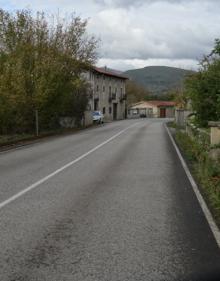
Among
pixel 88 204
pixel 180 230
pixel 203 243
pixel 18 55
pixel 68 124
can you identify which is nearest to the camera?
pixel 203 243

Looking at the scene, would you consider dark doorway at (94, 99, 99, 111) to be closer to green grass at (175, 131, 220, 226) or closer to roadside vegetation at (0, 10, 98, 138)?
roadside vegetation at (0, 10, 98, 138)

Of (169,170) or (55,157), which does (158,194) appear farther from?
(55,157)

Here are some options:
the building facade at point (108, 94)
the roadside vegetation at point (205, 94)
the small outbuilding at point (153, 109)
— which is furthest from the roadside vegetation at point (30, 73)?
the small outbuilding at point (153, 109)

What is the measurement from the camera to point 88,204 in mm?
10164

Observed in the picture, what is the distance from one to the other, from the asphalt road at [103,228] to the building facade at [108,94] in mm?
66533

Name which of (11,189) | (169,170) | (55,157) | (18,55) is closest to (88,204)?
(11,189)

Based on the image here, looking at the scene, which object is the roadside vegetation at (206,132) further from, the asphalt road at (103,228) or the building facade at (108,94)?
the building facade at (108,94)

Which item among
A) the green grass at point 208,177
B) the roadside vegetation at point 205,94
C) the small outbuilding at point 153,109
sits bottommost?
the small outbuilding at point 153,109

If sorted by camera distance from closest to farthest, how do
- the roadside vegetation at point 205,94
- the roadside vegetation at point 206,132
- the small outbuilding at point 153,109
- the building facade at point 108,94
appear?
the roadside vegetation at point 206,132, the roadside vegetation at point 205,94, the building facade at point 108,94, the small outbuilding at point 153,109

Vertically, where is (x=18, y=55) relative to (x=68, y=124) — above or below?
above

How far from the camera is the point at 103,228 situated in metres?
8.04

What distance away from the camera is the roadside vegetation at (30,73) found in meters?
33.8

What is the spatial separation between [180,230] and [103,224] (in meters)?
1.17

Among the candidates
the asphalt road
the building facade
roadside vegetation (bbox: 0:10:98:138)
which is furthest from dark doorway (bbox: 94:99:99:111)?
the asphalt road
